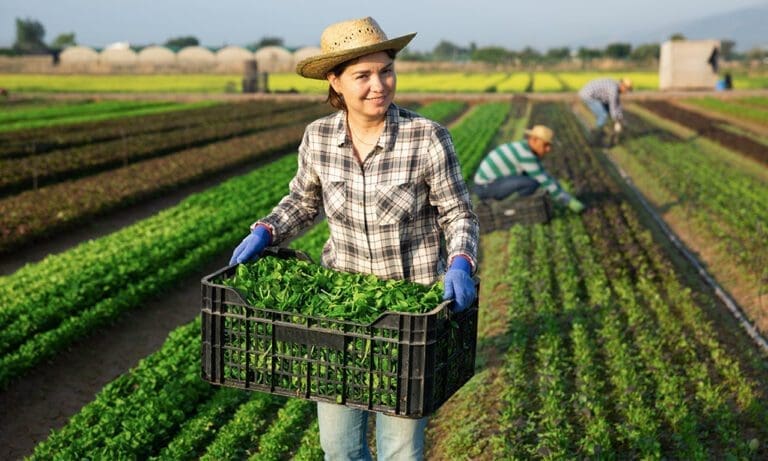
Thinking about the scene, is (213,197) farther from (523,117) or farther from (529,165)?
(523,117)

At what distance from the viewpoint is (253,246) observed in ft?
10.9

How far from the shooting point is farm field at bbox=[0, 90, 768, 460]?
5258mm

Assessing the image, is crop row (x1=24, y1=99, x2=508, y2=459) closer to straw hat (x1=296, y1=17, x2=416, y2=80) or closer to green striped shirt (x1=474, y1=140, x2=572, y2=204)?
straw hat (x1=296, y1=17, x2=416, y2=80)

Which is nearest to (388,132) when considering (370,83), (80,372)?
(370,83)

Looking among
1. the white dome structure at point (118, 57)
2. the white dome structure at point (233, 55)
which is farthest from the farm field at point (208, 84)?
the white dome structure at point (233, 55)

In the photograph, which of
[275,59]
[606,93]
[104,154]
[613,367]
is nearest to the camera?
[613,367]

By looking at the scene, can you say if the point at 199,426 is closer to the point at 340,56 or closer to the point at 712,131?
the point at 340,56

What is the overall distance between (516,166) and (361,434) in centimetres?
776

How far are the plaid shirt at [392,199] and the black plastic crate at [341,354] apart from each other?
0.40m

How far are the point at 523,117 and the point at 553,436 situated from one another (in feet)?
92.2

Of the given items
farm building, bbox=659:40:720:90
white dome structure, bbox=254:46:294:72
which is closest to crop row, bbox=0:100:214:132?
farm building, bbox=659:40:720:90

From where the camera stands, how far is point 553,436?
514cm

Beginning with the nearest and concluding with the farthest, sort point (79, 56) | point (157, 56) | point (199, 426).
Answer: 1. point (199, 426)
2. point (79, 56)
3. point (157, 56)

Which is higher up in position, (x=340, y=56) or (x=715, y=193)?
(x=340, y=56)
